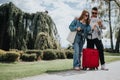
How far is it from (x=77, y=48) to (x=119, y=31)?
126 feet

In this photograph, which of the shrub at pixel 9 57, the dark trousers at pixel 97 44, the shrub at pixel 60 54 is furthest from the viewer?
the shrub at pixel 60 54

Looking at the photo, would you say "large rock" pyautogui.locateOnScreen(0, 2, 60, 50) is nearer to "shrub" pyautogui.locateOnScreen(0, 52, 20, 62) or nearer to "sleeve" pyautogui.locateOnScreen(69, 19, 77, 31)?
"shrub" pyautogui.locateOnScreen(0, 52, 20, 62)

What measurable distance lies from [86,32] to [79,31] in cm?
23

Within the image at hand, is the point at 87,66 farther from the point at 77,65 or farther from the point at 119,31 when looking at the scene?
the point at 119,31

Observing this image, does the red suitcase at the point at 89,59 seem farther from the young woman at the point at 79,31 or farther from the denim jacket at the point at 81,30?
the denim jacket at the point at 81,30

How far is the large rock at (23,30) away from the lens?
24.5m

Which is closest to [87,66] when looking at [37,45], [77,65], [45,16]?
[77,65]

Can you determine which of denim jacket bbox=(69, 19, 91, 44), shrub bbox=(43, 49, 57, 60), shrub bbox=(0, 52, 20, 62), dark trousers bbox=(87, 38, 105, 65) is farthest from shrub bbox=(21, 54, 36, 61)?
denim jacket bbox=(69, 19, 91, 44)

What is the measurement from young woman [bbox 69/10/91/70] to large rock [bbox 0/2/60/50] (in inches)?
529

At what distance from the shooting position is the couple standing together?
10.7 metres

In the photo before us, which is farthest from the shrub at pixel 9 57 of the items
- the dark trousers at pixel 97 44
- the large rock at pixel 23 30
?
the dark trousers at pixel 97 44

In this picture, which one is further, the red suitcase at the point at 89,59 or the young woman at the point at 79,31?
the red suitcase at the point at 89,59

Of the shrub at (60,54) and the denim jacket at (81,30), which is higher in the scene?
the denim jacket at (81,30)

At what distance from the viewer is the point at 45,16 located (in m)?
26.7
